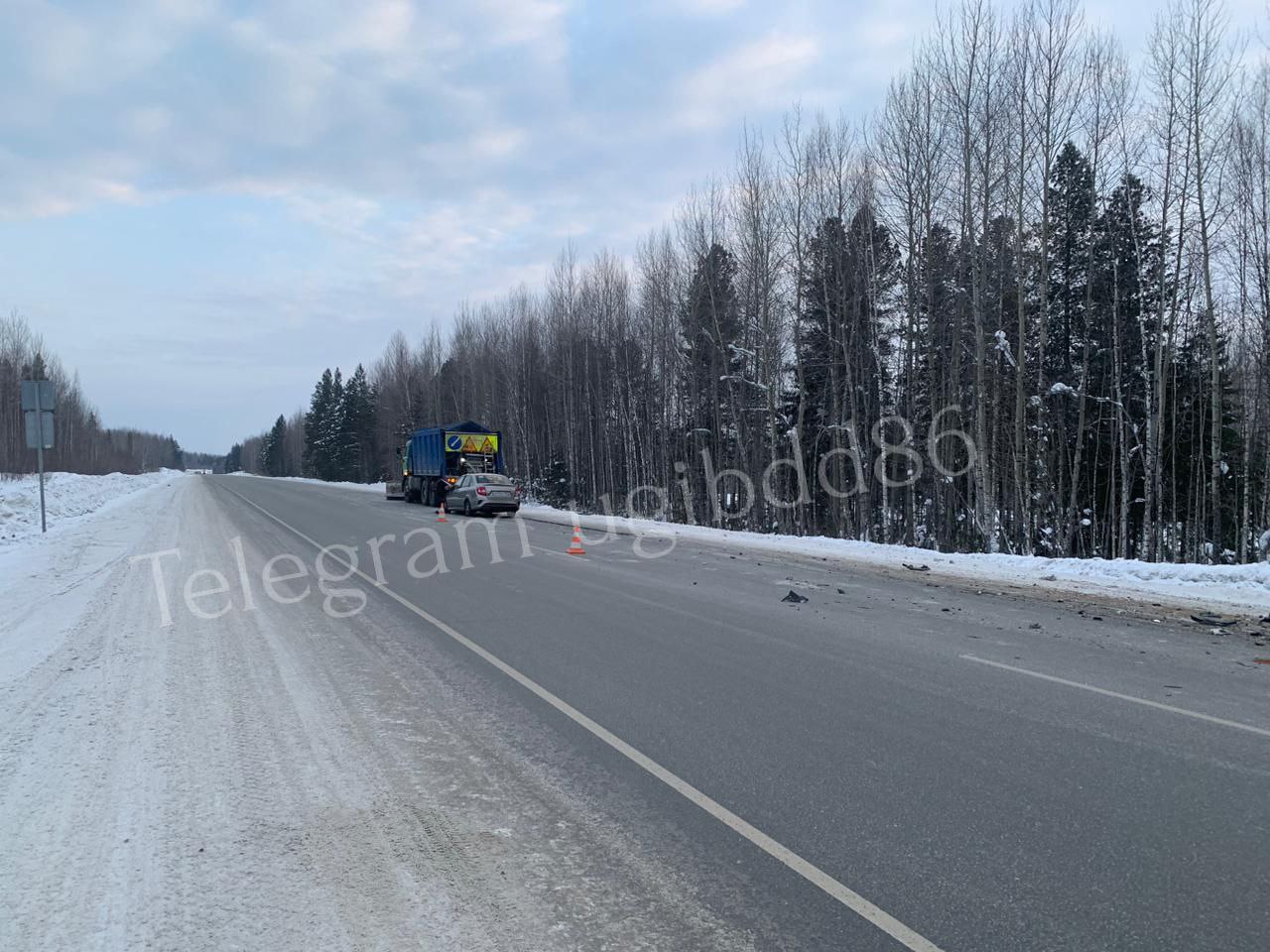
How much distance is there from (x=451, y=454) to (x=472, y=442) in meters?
1.12

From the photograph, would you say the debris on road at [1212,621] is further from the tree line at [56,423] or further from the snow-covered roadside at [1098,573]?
the tree line at [56,423]

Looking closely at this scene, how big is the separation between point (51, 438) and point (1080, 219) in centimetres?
2974

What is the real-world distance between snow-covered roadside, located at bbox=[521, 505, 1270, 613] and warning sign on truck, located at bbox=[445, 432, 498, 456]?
18.9 meters

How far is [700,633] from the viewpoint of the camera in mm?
8766

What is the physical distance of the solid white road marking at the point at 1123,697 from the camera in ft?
18.5

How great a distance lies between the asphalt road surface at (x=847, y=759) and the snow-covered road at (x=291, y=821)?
5cm

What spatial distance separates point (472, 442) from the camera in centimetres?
3566

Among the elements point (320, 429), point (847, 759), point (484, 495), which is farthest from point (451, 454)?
point (320, 429)

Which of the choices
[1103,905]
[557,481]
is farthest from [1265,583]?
[557,481]

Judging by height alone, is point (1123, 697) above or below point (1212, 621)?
above

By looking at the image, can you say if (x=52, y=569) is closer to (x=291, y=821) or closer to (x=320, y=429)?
(x=291, y=821)

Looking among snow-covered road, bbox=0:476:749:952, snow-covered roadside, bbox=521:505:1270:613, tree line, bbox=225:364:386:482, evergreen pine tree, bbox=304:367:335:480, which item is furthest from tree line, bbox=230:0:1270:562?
evergreen pine tree, bbox=304:367:335:480

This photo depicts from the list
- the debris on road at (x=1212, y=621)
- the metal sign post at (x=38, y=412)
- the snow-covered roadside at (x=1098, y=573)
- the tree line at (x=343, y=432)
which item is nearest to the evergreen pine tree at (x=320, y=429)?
the tree line at (x=343, y=432)

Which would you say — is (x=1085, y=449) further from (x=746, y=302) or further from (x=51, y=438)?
(x=51, y=438)
